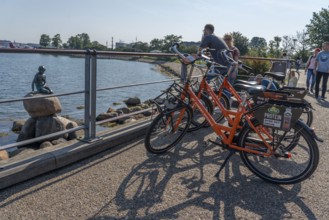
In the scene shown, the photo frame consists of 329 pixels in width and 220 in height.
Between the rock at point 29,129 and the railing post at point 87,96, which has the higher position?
the railing post at point 87,96

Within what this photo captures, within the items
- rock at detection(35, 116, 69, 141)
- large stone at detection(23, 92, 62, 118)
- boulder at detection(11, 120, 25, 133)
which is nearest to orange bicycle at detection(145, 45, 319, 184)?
rock at detection(35, 116, 69, 141)

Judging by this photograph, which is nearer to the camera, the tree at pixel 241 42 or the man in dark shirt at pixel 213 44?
the man in dark shirt at pixel 213 44

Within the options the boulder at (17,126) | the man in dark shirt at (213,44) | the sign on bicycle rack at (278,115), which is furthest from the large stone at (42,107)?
the sign on bicycle rack at (278,115)

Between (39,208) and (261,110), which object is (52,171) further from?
(261,110)

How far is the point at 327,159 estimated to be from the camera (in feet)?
15.7

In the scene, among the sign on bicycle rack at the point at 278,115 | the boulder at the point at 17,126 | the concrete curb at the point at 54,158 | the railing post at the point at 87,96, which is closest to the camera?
the concrete curb at the point at 54,158

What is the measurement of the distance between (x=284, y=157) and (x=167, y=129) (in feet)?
5.21

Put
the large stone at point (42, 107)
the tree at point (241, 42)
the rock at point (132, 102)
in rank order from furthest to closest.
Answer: the tree at point (241, 42) → the rock at point (132, 102) → the large stone at point (42, 107)

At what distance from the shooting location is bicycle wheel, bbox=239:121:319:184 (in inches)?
146

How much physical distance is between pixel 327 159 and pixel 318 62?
685cm

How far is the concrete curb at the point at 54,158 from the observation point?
3418 millimetres

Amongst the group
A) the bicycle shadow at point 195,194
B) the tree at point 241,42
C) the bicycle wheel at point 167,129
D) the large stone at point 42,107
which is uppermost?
the tree at point 241,42

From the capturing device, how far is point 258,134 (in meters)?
3.94

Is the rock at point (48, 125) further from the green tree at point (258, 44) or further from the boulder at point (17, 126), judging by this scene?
the green tree at point (258, 44)
